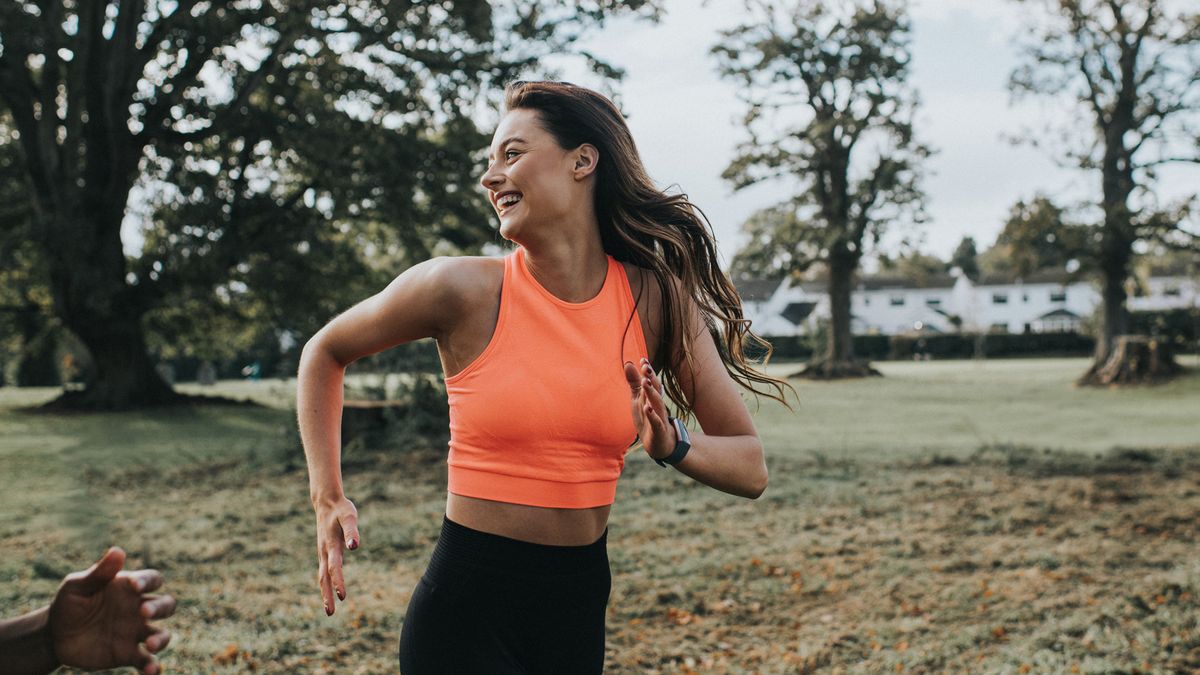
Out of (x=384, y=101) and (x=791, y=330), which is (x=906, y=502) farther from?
(x=791, y=330)

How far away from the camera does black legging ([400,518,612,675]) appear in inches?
95.0

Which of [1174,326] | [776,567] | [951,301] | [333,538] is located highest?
[951,301]

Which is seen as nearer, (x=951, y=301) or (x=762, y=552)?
(x=762, y=552)

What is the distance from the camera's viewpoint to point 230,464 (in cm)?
1498

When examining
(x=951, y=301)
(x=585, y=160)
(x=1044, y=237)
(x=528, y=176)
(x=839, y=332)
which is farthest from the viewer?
(x=951, y=301)

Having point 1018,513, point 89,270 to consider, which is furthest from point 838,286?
point 1018,513

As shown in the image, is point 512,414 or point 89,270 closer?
point 512,414

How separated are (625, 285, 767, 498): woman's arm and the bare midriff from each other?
28 centimetres

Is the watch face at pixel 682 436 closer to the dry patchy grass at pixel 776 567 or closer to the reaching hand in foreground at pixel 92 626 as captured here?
the reaching hand in foreground at pixel 92 626

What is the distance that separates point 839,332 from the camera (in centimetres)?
3994

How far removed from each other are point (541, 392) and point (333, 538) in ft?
2.18

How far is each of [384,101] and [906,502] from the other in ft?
41.9

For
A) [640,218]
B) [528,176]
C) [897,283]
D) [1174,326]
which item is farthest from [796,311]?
[528,176]

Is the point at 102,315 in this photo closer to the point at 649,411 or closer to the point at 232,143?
the point at 232,143
